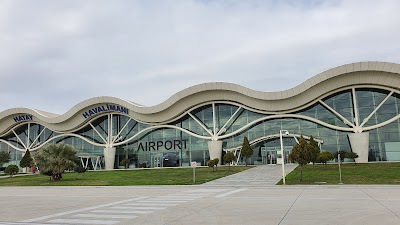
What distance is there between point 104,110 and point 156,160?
12469 millimetres

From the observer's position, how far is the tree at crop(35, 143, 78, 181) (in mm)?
37000

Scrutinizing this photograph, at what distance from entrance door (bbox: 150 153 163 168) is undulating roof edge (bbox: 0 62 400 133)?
18.1ft

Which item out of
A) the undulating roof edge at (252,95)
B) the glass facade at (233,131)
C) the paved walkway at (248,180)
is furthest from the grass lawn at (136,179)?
the undulating roof edge at (252,95)

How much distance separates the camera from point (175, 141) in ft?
179

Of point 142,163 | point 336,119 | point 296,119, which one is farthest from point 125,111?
point 336,119

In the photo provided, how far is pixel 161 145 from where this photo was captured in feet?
181

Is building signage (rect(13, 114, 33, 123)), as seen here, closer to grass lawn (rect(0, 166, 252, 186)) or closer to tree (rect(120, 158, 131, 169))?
tree (rect(120, 158, 131, 169))

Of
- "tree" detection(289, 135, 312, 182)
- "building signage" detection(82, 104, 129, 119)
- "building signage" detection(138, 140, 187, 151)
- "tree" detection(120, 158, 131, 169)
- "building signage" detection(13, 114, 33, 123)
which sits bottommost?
"tree" detection(120, 158, 131, 169)

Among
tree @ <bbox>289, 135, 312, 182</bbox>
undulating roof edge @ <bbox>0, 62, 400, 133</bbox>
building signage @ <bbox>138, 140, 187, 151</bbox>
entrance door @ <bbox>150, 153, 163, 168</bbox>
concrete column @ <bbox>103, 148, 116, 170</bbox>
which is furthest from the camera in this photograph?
concrete column @ <bbox>103, 148, 116, 170</bbox>

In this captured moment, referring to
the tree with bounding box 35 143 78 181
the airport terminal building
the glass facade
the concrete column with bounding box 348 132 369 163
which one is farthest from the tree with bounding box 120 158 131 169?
the concrete column with bounding box 348 132 369 163

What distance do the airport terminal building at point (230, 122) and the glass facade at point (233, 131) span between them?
0.42 feet

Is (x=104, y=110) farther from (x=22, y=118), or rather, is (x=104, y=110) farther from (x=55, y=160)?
(x=55, y=160)


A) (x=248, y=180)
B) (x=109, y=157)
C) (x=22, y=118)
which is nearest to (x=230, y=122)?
(x=109, y=157)

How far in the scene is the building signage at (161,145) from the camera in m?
54.1
